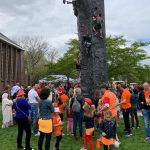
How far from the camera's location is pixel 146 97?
43.9ft

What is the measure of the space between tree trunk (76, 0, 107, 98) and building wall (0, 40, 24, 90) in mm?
32558

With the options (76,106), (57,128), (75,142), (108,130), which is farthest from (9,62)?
(108,130)

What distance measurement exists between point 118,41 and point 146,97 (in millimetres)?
29181

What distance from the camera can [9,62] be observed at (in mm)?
57938

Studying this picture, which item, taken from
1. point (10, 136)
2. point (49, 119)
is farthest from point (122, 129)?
point (49, 119)

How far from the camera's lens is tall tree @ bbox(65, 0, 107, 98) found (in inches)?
664

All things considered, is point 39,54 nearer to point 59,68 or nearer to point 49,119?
point 59,68

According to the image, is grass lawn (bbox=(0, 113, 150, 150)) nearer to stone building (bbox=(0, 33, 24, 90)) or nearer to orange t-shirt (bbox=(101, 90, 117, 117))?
orange t-shirt (bbox=(101, 90, 117, 117))

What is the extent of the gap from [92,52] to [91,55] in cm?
44

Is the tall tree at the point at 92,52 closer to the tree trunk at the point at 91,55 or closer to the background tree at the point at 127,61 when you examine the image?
the tree trunk at the point at 91,55

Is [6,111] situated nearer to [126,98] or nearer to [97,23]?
[97,23]

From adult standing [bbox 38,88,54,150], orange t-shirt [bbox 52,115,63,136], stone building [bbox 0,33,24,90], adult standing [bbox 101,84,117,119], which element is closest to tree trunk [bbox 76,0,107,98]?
adult standing [bbox 101,84,117,119]

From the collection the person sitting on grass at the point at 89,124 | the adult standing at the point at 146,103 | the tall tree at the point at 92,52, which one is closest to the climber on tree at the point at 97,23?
the tall tree at the point at 92,52

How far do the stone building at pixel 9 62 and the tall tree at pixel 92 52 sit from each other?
108 feet
